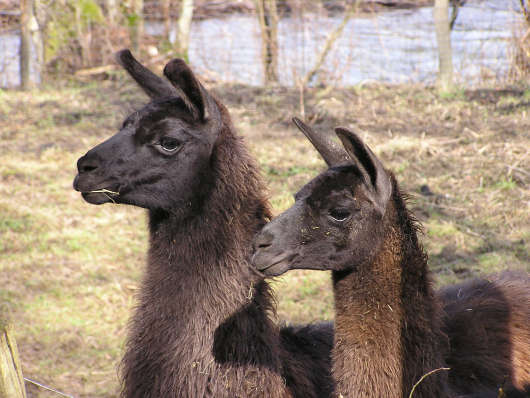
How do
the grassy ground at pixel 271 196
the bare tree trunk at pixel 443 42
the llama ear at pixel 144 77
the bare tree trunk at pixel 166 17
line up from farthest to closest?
the bare tree trunk at pixel 166 17 → the bare tree trunk at pixel 443 42 → the grassy ground at pixel 271 196 → the llama ear at pixel 144 77

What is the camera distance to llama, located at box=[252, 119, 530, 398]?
3.22 metres

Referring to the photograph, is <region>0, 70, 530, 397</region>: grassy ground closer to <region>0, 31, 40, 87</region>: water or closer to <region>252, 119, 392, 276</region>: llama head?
<region>0, 31, 40, 87</region>: water

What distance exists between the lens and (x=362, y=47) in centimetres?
1265

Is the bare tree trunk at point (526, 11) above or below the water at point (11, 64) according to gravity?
above

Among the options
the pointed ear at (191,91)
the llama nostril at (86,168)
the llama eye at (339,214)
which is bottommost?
the llama eye at (339,214)

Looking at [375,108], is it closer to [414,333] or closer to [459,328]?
[459,328]

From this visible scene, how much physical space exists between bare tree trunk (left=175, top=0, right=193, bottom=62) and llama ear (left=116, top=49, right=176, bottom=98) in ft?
28.7

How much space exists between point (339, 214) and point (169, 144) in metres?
0.98

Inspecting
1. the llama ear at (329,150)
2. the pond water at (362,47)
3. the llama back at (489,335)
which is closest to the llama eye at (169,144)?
the llama ear at (329,150)

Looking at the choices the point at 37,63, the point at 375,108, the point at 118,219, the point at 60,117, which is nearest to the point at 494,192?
the point at 375,108

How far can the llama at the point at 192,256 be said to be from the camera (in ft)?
11.7

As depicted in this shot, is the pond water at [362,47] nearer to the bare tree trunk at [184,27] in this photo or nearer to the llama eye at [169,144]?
the bare tree trunk at [184,27]

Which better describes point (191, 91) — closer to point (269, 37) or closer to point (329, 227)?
point (329, 227)

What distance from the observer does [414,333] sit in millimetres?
3332
